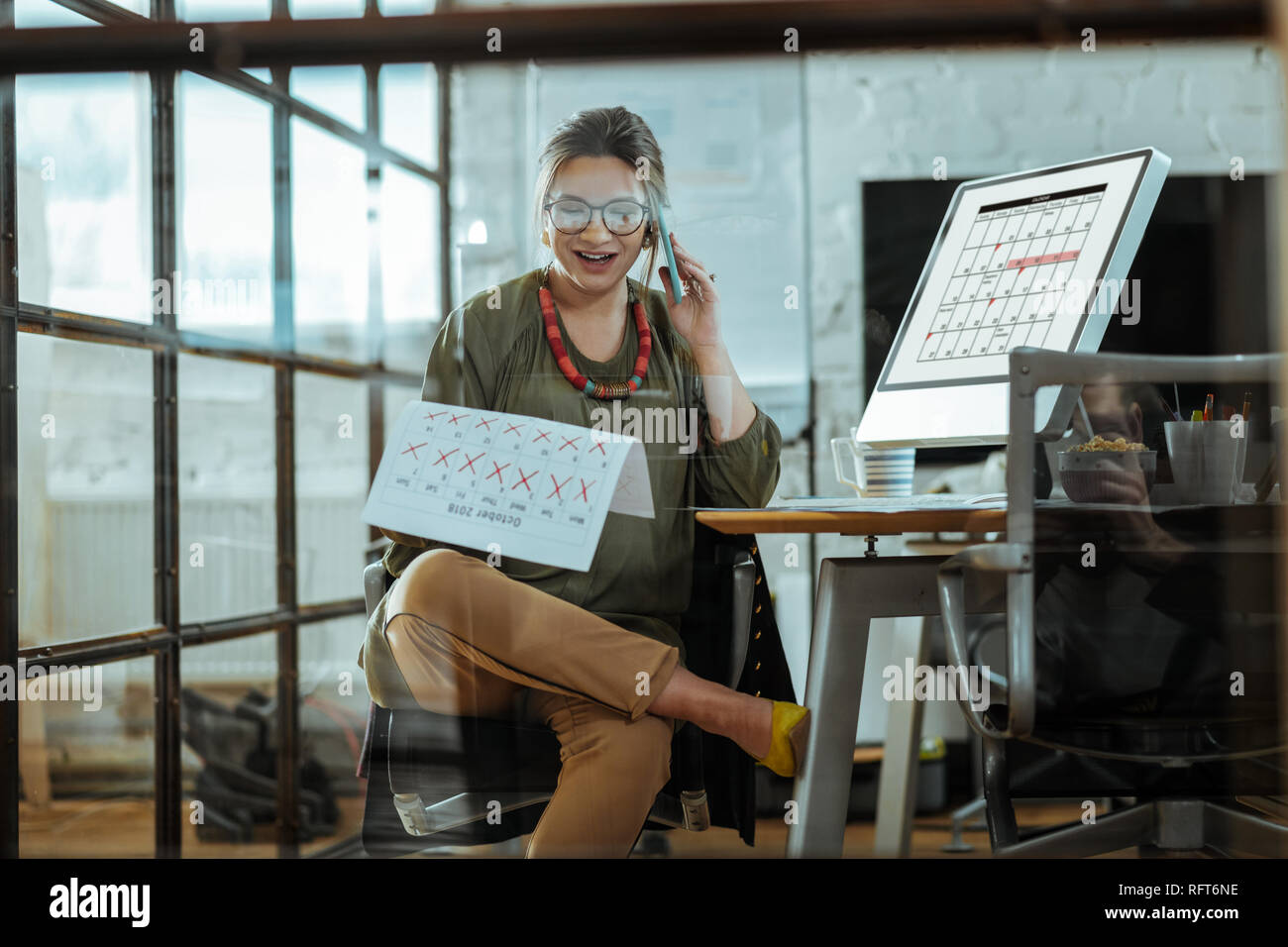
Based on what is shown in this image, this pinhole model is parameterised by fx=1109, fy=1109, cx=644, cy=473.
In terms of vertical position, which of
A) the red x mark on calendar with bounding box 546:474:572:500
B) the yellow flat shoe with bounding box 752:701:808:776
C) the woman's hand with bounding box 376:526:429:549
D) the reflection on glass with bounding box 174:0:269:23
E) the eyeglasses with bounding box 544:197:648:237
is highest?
the reflection on glass with bounding box 174:0:269:23

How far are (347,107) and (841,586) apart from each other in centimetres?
93

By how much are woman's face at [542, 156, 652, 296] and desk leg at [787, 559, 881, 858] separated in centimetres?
48

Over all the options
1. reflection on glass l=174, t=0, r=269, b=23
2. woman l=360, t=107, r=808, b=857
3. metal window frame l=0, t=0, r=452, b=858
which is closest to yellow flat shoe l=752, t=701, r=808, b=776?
woman l=360, t=107, r=808, b=857

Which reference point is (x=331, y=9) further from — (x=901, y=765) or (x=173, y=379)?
(x=901, y=765)

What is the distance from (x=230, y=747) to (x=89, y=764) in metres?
0.19

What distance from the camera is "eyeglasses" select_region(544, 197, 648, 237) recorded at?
4.75 feet

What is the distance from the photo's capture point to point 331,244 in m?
1.69

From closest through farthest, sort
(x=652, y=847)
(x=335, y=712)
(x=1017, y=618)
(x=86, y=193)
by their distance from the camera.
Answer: (x=1017, y=618), (x=652, y=847), (x=86, y=193), (x=335, y=712)

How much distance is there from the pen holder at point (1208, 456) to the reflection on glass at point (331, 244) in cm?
114

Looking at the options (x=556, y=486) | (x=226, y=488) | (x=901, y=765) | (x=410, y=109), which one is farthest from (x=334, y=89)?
(x=901, y=765)

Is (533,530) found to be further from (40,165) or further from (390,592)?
(40,165)

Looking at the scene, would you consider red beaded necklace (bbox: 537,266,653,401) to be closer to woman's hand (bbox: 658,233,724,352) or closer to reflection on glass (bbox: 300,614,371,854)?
woman's hand (bbox: 658,233,724,352)

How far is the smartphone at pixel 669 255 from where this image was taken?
4.74 ft
